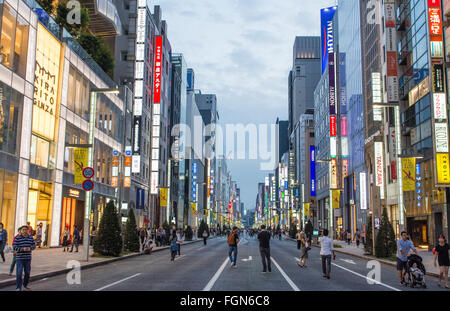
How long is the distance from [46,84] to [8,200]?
32.4 ft

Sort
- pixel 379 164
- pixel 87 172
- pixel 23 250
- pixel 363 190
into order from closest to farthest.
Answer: pixel 23 250 < pixel 87 172 < pixel 379 164 < pixel 363 190

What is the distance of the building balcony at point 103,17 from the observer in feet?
167

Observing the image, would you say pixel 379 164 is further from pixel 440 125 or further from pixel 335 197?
pixel 440 125

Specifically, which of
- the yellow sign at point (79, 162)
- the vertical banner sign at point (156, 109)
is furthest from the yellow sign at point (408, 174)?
the vertical banner sign at point (156, 109)

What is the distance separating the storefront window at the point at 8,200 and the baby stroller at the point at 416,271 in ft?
73.2

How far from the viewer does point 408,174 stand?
31.2 metres

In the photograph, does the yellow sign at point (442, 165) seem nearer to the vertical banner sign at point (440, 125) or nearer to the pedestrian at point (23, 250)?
the vertical banner sign at point (440, 125)

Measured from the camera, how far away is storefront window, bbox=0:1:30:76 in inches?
1063

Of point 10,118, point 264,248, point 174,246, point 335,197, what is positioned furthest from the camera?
point 335,197

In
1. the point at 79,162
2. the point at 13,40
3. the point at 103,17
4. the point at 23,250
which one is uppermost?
the point at 103,17

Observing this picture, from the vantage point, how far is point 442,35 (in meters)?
33.5

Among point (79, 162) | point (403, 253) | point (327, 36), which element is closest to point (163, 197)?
point (79, 162)

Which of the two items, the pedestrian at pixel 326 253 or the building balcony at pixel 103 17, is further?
the building balcony at pixel 103 17
